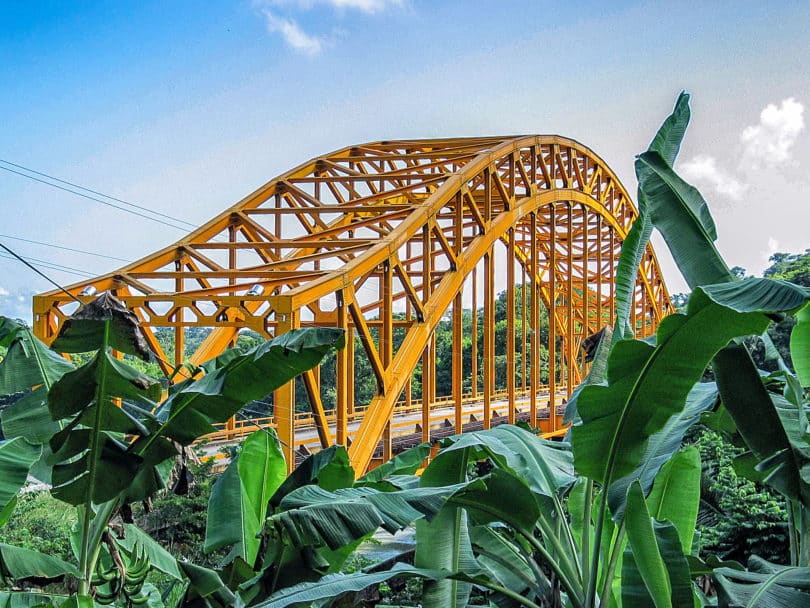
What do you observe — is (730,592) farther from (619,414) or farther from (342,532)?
(342,532)

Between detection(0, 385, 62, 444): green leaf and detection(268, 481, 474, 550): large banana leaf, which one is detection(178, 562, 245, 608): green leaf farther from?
detection(0, 385, 62, 444): green leaf

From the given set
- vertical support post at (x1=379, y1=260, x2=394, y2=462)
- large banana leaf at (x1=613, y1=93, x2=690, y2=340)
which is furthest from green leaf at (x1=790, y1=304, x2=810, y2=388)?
vertical support post at (x1=379, y1=260, x2=394, y2=462)

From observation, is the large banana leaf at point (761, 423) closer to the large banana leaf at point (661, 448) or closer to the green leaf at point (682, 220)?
the large banana leaf at point (661, 448)

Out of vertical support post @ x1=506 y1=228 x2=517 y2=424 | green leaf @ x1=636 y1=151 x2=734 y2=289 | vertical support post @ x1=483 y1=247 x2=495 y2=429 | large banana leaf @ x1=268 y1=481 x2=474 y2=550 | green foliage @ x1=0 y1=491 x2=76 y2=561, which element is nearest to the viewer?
large banana leaf @ x1=268 y1=481 x2=474 y2=550

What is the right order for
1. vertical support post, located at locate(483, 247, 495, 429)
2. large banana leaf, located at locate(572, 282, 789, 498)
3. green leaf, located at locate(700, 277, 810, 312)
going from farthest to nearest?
vertical support post, located at locate(483, 247, 495, 429) < large banana leaf, located at locate(572, 282, 789, 498) < green leaf, located at locate(700, 277, 810, 312)

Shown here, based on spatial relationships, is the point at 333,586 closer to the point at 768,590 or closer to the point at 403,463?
the point at 403,463

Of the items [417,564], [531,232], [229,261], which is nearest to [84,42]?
[229,261]
